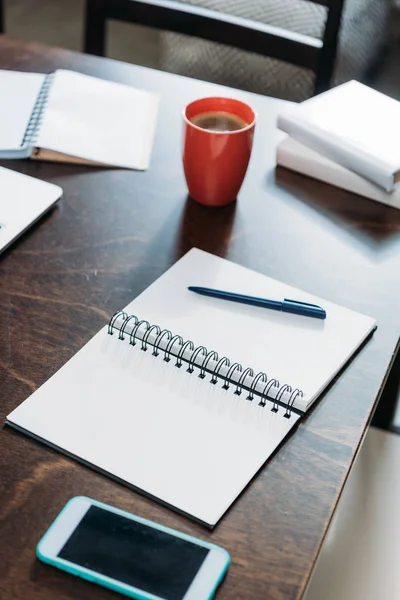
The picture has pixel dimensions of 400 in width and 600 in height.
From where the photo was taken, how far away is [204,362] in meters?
0.72

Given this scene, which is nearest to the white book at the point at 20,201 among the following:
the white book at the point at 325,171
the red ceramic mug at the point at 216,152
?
the red ceramic mug at the point at 216,152

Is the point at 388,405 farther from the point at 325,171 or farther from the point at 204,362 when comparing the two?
the point at 204,362

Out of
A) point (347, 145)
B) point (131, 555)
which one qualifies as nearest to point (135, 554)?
point (131, 555)

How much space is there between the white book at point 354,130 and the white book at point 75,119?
204 millimetres

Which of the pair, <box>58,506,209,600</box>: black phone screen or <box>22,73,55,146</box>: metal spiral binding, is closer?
<box>58,506,209,600</box>: black phone screen

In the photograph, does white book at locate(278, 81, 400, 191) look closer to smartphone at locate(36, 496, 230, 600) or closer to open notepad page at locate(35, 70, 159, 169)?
open notepad page at locate(35, 70, 159, 169)

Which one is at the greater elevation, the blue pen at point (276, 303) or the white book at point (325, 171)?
the white book at point (325, 171)

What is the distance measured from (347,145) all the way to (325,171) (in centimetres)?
4

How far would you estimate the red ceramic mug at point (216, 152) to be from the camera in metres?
0.89

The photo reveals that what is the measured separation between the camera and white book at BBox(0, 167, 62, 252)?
877 millimetres

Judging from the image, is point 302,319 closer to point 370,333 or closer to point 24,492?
point 370,333

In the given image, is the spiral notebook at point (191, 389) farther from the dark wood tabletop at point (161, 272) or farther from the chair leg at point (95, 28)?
the chair leg at point (95, 28)

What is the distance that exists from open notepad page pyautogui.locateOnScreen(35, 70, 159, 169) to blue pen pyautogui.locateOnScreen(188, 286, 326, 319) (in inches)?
10.8

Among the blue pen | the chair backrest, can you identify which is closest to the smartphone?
the blue pen
